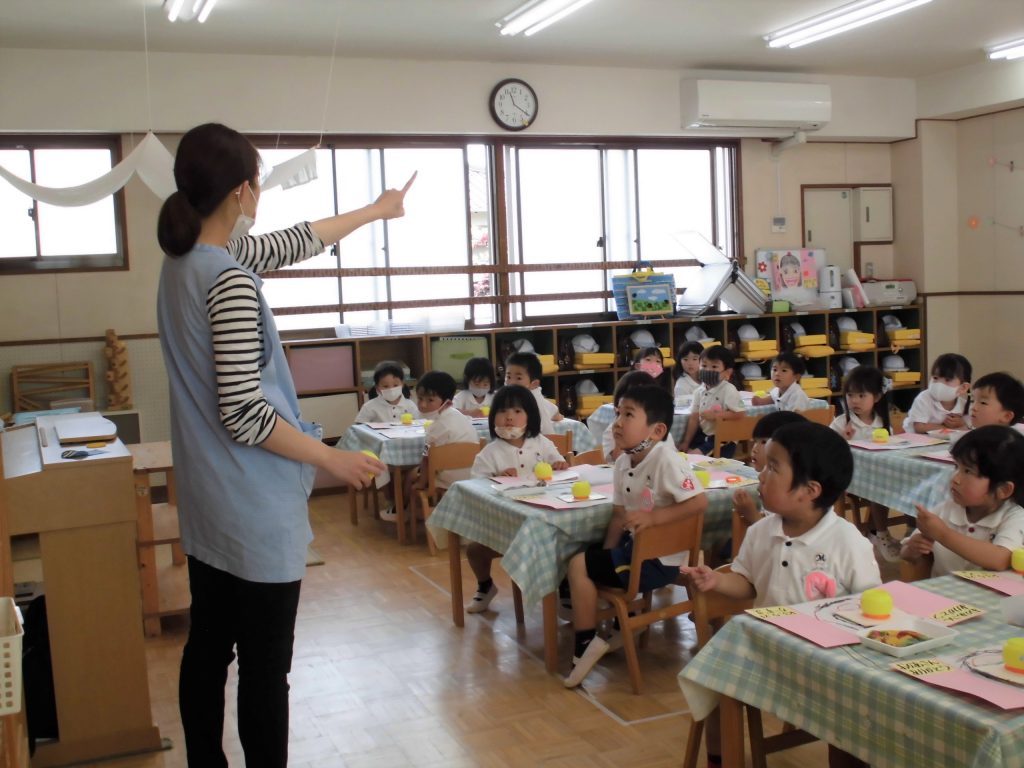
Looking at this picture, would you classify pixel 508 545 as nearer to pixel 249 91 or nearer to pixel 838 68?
pixel 249 91

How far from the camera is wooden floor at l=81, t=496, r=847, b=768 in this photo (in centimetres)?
294

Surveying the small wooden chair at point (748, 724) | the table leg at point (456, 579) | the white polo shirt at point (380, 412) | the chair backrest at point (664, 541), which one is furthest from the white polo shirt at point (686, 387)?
the small wooden chair at point (748, 724)

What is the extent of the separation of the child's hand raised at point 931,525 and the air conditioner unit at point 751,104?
6184 millimetres

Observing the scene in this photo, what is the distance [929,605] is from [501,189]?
6.29m

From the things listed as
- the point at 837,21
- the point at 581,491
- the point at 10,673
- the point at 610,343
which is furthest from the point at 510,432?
the point at 837,21

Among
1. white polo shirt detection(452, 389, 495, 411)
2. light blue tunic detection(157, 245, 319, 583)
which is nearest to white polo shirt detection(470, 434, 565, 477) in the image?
white polo shirt detection(452, 389, 495, 411)

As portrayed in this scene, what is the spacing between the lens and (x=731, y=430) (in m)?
5.47

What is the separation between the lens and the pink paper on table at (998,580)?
215 centimetres

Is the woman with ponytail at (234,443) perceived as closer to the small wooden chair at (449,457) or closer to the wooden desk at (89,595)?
the wooden desk at (89,595)

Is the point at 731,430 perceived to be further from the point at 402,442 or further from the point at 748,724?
the point at 748,724

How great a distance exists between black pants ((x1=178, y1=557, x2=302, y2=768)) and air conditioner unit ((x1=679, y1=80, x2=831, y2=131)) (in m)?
6.95

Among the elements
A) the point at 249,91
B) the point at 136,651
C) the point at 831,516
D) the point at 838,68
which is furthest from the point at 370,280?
the point at 831,516

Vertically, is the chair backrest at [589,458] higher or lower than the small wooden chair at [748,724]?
higher

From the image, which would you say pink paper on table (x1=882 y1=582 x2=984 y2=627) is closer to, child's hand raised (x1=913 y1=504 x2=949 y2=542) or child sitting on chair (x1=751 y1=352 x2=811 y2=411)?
child's hand raised (x1=913 y1=504 x2=949 y2=542)
